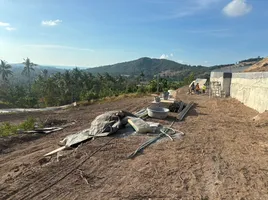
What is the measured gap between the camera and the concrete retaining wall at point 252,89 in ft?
33.1

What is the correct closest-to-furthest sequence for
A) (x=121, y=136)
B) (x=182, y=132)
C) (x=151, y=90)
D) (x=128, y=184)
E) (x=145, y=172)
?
(x=128, y=184), (x=145, y=172), (x=121, y=136), (x=182, y=132), (x=151, y=90)

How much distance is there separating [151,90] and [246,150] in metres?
20.5

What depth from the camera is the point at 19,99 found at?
4000cm

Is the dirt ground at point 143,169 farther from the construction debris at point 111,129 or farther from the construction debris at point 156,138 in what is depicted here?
the construction debris at point 111,129

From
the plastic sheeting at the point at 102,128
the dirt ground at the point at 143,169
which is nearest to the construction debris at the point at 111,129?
the plastic sheeting at the point at 102,128

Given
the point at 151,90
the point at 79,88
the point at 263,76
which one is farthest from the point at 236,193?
the point at 79,88

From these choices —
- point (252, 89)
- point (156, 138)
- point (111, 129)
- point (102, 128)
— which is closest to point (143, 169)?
point (156, 138)

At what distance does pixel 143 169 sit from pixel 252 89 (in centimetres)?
959

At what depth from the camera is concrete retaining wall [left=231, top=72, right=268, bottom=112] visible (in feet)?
33.1

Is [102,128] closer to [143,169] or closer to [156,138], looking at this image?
[156,138]

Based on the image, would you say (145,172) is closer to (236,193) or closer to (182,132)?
(236,193)

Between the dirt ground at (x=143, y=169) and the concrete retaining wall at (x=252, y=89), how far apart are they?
3.80 meters

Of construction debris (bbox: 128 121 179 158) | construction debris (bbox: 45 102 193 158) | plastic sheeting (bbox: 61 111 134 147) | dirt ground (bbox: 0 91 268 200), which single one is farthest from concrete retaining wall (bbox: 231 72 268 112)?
plastic sheeting (bbox: 61 111 134 147)

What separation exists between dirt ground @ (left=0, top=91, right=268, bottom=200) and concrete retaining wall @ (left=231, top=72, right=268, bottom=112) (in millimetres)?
3796
